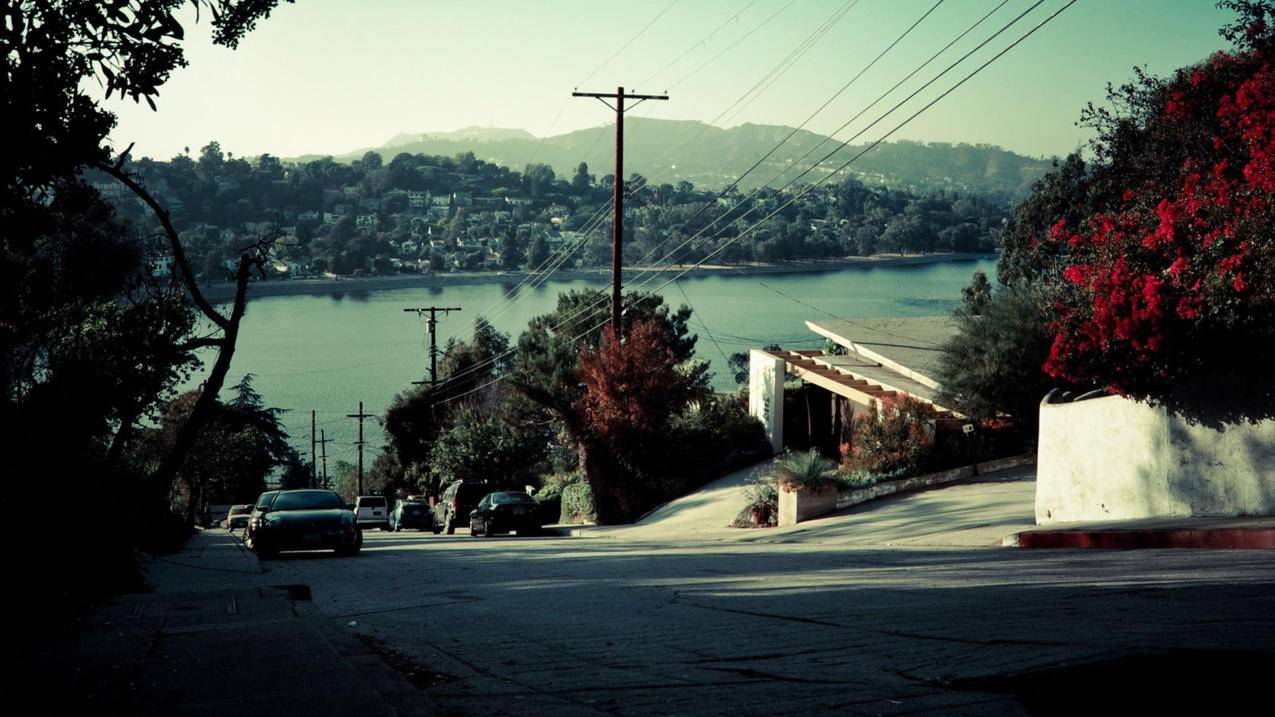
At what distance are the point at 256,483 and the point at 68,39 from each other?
295 feet

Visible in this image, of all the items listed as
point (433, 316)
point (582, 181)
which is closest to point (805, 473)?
point (433, 316)

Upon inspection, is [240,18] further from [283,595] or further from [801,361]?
[801,361]

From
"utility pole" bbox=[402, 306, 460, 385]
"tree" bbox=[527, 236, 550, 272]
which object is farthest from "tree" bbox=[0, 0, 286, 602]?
"tree" bbox=[527, 236, 550, 272]

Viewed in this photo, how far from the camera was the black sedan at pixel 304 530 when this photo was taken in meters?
21.5

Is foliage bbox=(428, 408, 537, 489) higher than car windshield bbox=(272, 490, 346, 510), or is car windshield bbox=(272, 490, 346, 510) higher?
foliage bbox=(428, 408, 537, 489)

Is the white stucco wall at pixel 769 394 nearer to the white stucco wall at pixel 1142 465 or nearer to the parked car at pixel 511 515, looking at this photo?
the parked car at pixel 511 515

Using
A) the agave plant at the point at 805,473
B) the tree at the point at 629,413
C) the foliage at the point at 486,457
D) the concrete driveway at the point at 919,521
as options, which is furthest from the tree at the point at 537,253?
the agave plant at the point at 805,473

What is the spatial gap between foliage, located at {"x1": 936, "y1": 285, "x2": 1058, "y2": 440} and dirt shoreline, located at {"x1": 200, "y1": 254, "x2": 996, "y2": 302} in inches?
547

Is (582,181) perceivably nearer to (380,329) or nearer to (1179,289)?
(380,329)

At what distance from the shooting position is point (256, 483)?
93125mm

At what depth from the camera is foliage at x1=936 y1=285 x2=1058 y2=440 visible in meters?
27.8

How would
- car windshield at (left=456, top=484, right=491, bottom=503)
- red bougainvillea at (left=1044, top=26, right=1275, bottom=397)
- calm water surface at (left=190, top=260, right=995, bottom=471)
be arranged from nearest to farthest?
1. red bougainvillea at (left=1044, top=26, right=1275, bottom=397)
2. car windshield at (left=456, top=484, right=491, bottom=503)
3. calm water surface at (left=190, top=260, right=995, bottom=471)

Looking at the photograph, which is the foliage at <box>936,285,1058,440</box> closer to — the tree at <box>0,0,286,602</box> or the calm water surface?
the tree at <box>0,0,286,602</box>

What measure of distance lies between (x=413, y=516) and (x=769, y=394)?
15.7 m
